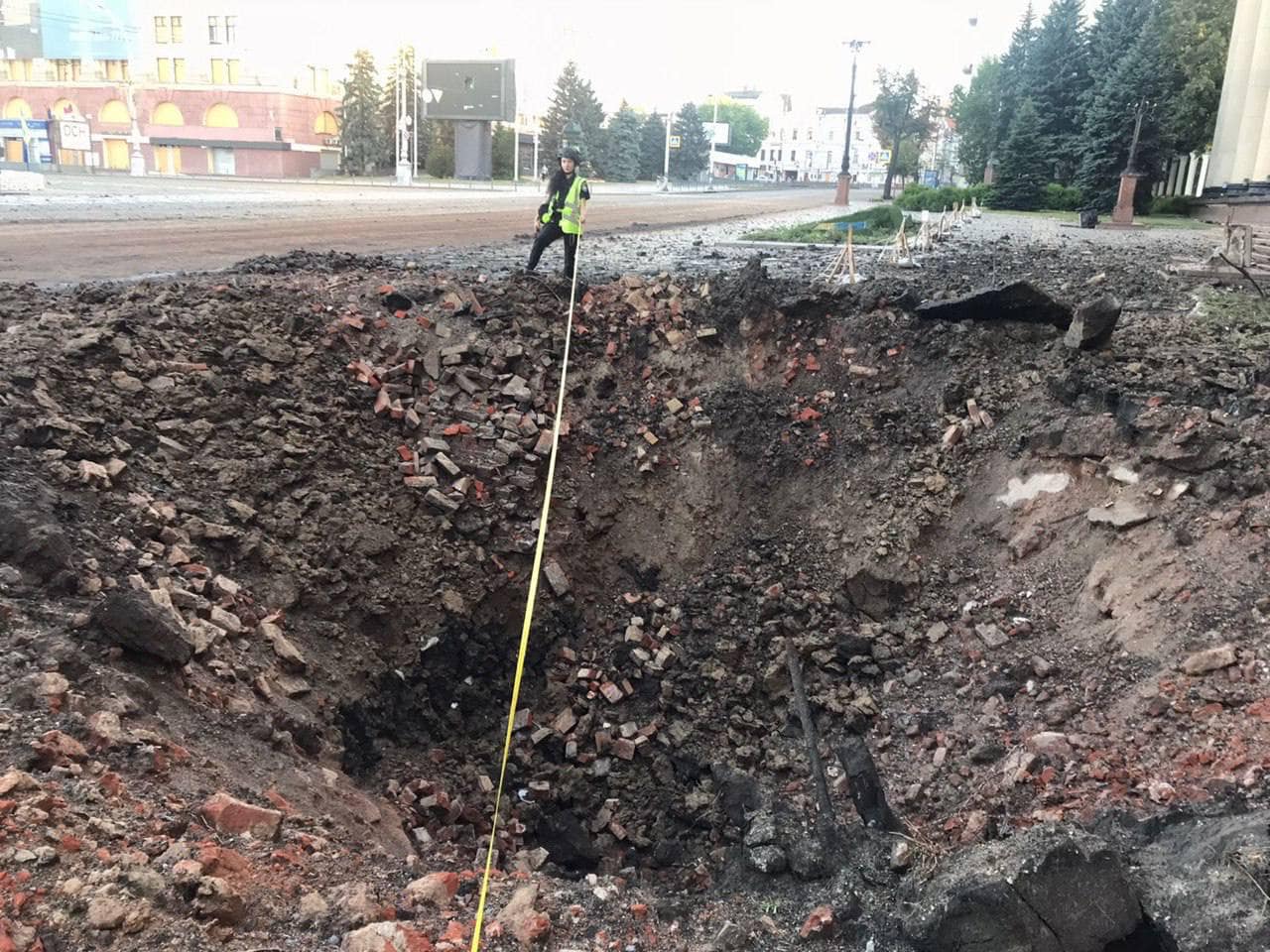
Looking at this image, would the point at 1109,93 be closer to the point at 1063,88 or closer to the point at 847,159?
the point at 1063,88

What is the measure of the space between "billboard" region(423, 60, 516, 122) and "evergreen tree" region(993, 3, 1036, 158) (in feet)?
90.4

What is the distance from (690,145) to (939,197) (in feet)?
144

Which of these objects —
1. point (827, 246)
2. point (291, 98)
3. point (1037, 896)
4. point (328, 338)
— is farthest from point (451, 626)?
point (291, 98)

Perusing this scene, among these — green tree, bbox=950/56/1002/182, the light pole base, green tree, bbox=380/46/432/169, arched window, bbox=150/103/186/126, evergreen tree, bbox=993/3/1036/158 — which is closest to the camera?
the light pole base

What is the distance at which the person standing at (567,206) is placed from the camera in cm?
962

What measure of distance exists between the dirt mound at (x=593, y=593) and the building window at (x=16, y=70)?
200ft

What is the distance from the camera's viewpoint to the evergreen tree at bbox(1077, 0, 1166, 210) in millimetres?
30516

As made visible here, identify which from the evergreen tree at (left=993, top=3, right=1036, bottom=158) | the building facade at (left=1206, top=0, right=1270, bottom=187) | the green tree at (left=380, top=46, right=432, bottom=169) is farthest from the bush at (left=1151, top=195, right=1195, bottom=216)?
the green tree at (left=380, top=46, right=432, bottom=169)

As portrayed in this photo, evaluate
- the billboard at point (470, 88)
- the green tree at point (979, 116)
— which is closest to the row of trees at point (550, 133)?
the billboard at point (470, 88)

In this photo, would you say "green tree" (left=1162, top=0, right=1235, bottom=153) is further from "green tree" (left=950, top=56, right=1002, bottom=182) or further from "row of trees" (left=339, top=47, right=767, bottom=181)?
"row of trees" (left=339, top=47, right=767, bottom=181)

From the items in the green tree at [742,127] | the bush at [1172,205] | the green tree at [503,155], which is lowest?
the bush at [1172,205]

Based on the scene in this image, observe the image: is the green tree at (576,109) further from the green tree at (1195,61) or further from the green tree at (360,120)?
the green tree at (1195,61)

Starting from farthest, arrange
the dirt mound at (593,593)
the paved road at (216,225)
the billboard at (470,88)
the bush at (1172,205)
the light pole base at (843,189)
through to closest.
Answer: the billboard at (470,88)
the light pole base at (843,189)
the bush at (1172,205)
the paved road at (216,225)
the dirt mound at (593,593)

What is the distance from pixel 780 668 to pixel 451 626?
229 centimetres
